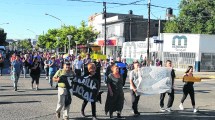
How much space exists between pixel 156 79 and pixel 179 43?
3131cm

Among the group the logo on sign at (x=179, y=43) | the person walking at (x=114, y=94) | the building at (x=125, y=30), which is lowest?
the person walking at (x=114, y=94)

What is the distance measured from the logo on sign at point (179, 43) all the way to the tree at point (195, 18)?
602 inches

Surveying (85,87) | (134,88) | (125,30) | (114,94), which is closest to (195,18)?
(125,30)

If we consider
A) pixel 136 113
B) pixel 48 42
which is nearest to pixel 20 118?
pixel 136 113

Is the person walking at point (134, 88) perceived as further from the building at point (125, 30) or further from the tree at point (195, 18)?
the building at point (125, 30)

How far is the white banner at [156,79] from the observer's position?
1267 centimetres

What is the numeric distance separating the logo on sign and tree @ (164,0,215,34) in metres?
15.3

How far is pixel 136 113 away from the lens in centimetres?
1159

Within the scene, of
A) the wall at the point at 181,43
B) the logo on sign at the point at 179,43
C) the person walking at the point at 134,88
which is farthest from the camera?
the logo on sign at the point at 179,43

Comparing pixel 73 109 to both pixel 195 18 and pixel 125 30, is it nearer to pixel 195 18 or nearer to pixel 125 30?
pixel 195 18

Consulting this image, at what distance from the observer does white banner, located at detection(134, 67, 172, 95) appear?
12.7 meters

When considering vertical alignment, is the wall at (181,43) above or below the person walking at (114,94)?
above

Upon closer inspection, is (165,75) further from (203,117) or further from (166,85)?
(203,117)

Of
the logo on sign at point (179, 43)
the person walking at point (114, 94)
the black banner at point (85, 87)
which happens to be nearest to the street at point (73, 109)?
the person walking at point (114, 94)
